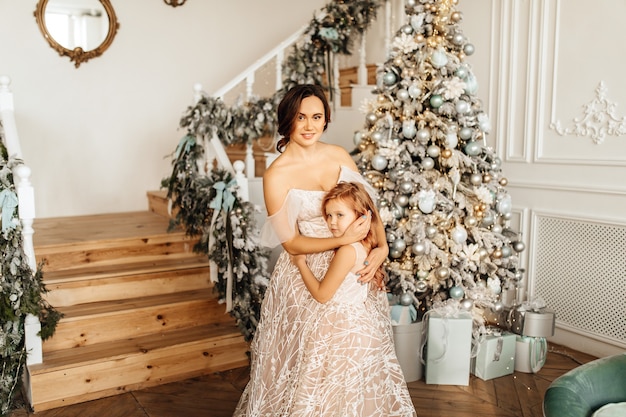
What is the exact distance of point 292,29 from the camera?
20.9 feet

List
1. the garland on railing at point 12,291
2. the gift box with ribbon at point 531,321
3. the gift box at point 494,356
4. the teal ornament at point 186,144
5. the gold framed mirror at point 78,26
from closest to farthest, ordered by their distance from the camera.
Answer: the garland on railing at point 12,291 < the gift box at point 494,356 < the gift box with ribbon at point 531,321 < the teal ornament at point 186,144 < the gold framed mirror at point 78,26

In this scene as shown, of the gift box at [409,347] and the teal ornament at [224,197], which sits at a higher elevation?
the teal ornament at [224,197]

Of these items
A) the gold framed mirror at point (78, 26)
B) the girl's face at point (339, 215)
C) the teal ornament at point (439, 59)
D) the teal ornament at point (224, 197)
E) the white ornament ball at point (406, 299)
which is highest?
the gold framed mirror at point (78, 26)

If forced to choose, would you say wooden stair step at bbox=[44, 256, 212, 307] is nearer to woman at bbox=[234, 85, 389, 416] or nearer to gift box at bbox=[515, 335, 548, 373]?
woman at bbox=[234, 85, 389, 416]

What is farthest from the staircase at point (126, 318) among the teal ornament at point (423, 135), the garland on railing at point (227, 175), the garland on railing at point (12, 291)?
the teal ornament at point (423, 135)

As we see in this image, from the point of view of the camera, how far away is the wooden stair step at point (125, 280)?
3580 mm

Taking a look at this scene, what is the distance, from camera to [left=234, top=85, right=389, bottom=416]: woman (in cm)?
206

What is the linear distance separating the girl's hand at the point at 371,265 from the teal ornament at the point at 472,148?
1522 millimetres

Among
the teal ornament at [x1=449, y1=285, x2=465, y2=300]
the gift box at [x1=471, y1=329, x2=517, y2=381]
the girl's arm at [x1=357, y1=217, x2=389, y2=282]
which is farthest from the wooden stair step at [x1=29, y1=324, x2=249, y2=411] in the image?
the girl's arm at [x1=357, y1=217, x2=389, y2=282]

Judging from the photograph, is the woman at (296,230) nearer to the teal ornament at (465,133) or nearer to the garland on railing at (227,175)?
the garland on railing at (227,175)

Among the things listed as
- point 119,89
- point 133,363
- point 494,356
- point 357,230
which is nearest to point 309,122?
point 357,230

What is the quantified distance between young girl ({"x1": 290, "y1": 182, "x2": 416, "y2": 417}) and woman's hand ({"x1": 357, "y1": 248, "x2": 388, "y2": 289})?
0.02 metres

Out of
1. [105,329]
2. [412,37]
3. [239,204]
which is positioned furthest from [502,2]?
[105,329]

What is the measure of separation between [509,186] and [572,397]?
8.24 feet
